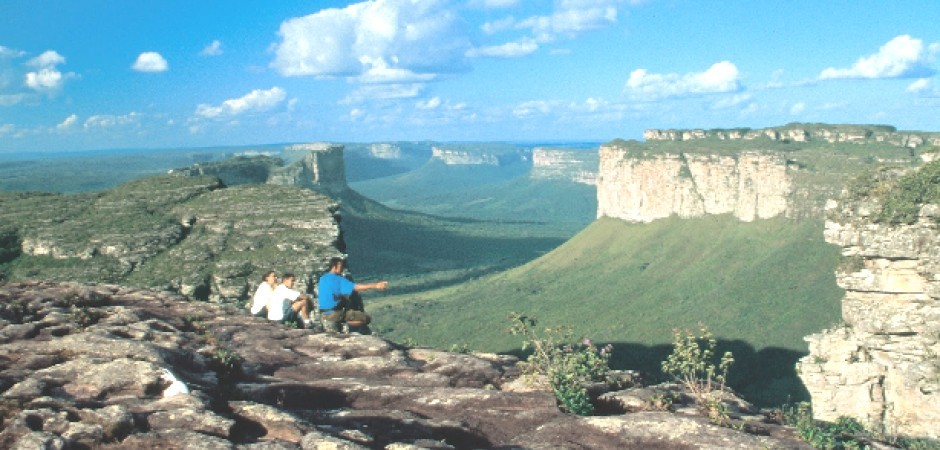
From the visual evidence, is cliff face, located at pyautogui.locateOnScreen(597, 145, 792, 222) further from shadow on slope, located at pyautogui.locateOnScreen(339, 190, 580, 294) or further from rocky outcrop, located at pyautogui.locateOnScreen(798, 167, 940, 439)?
rocky outcrop, located at pyautogui.locateOnScreen(798, 167, 940, 439)

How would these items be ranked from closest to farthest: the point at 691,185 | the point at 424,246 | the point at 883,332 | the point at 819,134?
the point at 883,332 < the point at 819,134 < the point at 691,185 < the point at 424,246

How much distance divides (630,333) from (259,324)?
164 ft

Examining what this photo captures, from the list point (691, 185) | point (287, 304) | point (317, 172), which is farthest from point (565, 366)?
point (317, 172)

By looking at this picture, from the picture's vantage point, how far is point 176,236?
3969 cm

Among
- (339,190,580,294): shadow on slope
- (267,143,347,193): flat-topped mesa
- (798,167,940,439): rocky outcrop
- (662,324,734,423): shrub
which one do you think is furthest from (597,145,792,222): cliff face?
(662,324,734,423): shrub

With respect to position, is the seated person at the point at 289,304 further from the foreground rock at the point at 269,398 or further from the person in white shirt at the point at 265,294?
the foreground rock at the point at 269,398

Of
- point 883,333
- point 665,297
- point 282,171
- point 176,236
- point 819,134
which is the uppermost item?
point 819,134

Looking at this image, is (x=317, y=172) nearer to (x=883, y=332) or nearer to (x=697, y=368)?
(x=883, y=332)

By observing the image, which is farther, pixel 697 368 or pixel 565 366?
pixel 565 366

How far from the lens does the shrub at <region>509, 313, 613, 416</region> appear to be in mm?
9414

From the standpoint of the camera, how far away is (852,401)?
19.7m

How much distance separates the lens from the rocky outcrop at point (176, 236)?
35.2m

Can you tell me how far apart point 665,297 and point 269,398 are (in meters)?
64.9

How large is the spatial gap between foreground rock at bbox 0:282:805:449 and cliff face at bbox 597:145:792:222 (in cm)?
6557
